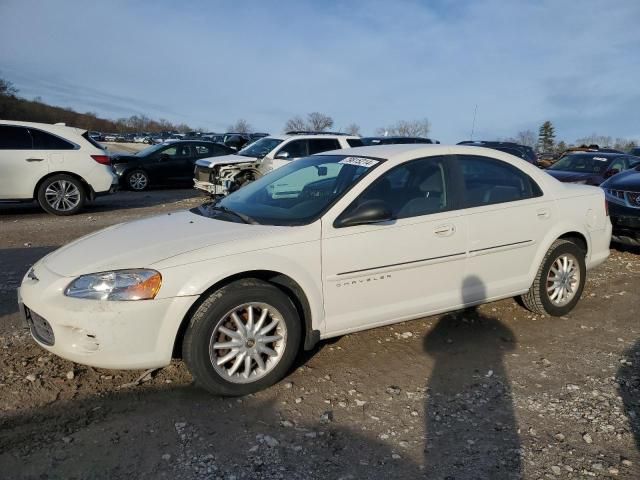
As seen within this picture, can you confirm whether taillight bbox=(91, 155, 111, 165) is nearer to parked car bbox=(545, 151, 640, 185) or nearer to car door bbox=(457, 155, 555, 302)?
car door bbox=(457, 155, 555, 302)

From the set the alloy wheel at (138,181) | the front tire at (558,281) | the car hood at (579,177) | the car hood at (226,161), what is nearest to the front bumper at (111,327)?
the front tire at (558,281)

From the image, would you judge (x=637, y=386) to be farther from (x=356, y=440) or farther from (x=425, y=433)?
(x=356, y=440)

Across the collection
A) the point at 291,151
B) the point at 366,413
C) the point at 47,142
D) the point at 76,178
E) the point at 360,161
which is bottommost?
the point at 366,413

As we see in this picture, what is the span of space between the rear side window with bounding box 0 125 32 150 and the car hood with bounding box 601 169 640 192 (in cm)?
993

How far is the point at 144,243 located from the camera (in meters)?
3.51

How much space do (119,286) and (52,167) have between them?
26.2 ft

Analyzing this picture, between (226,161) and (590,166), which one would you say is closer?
(226,161)

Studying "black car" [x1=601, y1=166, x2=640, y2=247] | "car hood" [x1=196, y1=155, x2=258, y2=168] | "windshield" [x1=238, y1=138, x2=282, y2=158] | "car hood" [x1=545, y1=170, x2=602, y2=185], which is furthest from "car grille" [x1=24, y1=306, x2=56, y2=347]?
"car hood" [x1=545, y1=170, x2=602, y2=185]

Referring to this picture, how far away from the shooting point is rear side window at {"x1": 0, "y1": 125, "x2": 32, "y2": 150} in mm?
9609

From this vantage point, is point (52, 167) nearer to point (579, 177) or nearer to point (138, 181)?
point (138, 181)

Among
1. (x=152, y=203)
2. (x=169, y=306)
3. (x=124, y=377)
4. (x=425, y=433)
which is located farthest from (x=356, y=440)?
(x=152, y=203)

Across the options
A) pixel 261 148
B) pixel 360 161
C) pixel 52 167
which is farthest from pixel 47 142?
pixel 360 161

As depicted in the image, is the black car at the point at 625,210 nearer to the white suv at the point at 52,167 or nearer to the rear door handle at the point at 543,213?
the rear door handle at the point at 543,213

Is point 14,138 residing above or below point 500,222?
above
